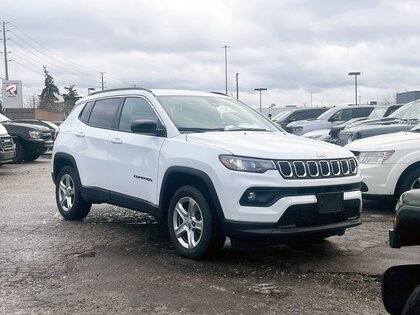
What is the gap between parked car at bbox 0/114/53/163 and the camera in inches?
656

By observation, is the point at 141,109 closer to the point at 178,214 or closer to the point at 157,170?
the point at 157,170

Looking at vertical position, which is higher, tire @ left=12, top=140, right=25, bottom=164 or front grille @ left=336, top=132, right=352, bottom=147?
front grille @ left=336, top=132, right=352, bottom=147

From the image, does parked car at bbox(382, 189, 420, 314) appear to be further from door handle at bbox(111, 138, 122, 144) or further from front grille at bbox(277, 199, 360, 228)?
door handle at bbox(111, 138, 122, 144)

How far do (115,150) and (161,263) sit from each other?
1.77 meters

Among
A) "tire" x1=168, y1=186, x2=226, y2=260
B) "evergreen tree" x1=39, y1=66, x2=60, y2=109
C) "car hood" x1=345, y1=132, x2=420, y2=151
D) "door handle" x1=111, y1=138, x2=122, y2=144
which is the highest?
"evergreen tree" x1=39, y1=66, x2=60, y2=109

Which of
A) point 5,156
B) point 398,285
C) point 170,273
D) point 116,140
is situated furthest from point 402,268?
point 5,156

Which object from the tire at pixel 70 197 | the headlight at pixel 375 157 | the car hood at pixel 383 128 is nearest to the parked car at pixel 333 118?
the car hood at pixel 383 128

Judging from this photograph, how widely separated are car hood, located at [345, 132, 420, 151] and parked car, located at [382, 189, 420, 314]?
4.84 m

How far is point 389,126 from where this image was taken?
10328 mm

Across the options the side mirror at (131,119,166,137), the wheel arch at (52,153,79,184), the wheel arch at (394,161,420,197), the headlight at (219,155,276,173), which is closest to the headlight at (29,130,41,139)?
the wheel arch at (52,153,79,184)

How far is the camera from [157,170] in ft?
19.2

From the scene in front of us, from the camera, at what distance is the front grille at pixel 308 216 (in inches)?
195

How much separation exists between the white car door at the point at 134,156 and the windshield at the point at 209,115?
25 cm

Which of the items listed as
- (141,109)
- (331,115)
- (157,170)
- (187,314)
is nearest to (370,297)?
(187,314)
